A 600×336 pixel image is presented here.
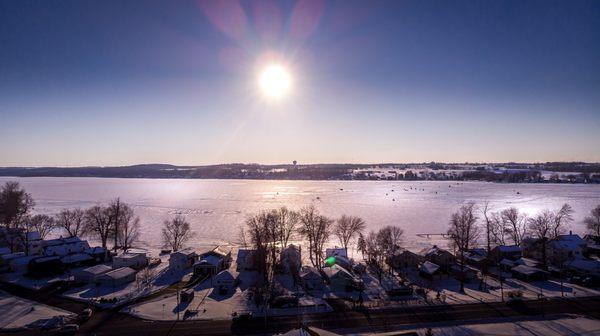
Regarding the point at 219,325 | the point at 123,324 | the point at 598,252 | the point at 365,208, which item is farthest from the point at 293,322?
the point at 365,208

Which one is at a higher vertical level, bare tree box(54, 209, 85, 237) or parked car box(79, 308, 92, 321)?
bare tree box(54, 209, 85, 237)

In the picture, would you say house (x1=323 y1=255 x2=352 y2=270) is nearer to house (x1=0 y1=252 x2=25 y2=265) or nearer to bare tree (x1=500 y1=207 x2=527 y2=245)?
bare tree (x1=500 y1=207 x2=527 y2=245)

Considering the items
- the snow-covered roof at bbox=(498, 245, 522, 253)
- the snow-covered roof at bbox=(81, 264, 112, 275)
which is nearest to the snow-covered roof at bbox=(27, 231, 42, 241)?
the snow-covered roof at bbox=(81, 264, 112, 275)

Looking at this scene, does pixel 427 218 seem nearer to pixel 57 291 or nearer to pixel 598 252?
pixel 598 252

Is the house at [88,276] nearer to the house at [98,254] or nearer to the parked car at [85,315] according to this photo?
the parked car at [85,315]

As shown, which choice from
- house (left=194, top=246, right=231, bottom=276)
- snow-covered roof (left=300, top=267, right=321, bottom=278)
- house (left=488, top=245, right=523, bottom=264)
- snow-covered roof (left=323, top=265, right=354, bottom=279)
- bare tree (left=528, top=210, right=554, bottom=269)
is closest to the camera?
snow-covered roof (left=323, top=265, right=354, bottom=279)
